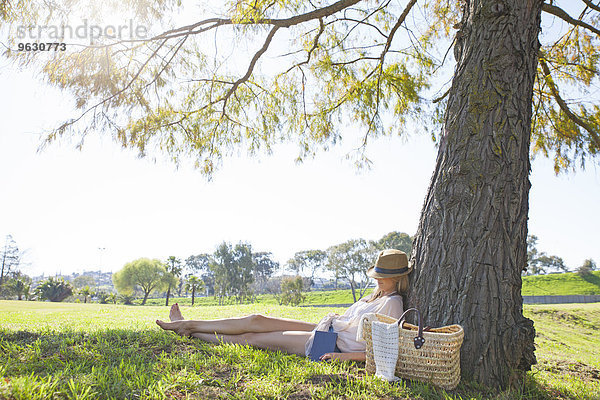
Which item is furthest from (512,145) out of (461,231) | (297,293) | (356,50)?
(297,293)

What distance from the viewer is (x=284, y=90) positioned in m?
5.62

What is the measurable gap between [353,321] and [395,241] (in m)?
49.8

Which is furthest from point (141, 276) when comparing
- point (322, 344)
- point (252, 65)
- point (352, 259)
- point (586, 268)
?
point (586, 268)

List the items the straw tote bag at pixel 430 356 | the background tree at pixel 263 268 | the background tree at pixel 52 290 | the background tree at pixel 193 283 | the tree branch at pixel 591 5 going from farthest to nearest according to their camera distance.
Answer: the background tree at pixel 263 268
the background tree at pixel 52 290
the background tree at pixel 193 283
the tree branch at pixel 591 5
the straw tote bag at pixel 430 356

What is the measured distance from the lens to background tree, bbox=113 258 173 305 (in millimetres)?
40562

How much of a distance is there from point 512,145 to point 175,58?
12.7 ft

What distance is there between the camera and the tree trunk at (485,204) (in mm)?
2395

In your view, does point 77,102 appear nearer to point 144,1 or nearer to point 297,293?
point 144,1

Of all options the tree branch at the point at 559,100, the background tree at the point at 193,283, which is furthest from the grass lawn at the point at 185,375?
the background tree at the point at 193,283

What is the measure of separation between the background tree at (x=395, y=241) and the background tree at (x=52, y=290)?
35.7 meters

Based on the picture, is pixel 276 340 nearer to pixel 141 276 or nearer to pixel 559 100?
pixel 559 100

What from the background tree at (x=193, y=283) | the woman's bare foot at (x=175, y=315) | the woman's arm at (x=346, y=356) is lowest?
the background tree at (x=193, y=283)

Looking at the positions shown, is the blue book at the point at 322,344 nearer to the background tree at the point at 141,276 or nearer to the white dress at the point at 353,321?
the white dress at the point at 353,321

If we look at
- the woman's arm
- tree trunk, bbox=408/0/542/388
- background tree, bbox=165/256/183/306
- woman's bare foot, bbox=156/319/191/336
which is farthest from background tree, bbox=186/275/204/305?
tree trunk, bbox=408/0/542/388
